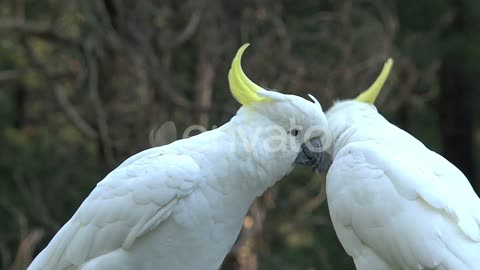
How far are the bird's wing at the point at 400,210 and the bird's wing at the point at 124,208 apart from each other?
0.66 meters

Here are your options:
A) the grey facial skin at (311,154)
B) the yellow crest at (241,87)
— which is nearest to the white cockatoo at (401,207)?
the grey facial skin at (311,154)

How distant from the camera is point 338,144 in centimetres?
319

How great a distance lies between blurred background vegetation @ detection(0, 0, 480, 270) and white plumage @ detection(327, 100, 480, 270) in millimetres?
2471

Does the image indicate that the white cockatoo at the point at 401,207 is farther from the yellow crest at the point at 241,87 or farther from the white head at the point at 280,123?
the yellow crest at the point at 241,87

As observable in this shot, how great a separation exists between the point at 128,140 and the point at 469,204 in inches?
133

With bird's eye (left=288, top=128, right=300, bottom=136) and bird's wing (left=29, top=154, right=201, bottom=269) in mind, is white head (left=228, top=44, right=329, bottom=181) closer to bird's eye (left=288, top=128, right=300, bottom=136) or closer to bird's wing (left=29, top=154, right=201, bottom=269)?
bird's eye (left=288, top=128, right=300, bottom=136)

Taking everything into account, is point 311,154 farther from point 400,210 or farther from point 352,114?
point 352,114

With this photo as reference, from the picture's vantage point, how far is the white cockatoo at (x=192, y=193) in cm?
A: 256

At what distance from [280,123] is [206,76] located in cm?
294

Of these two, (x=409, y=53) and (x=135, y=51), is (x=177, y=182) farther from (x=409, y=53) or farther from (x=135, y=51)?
(x=409, y=53)

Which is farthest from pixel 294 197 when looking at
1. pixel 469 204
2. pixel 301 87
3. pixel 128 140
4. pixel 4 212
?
pixel 469 204

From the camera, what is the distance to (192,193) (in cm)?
259

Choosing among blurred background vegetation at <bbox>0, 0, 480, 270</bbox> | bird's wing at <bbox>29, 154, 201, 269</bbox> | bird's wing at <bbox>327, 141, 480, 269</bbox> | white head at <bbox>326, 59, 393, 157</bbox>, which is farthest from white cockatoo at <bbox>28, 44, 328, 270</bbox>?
blurred background vegetation at <bbox>0, 0, 480, 270</bbox>

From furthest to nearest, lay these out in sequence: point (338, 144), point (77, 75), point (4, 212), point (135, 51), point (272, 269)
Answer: point (4, 212) < point (272, 269) < point (77, 75) < point (135, 51) < point (338, 144)
